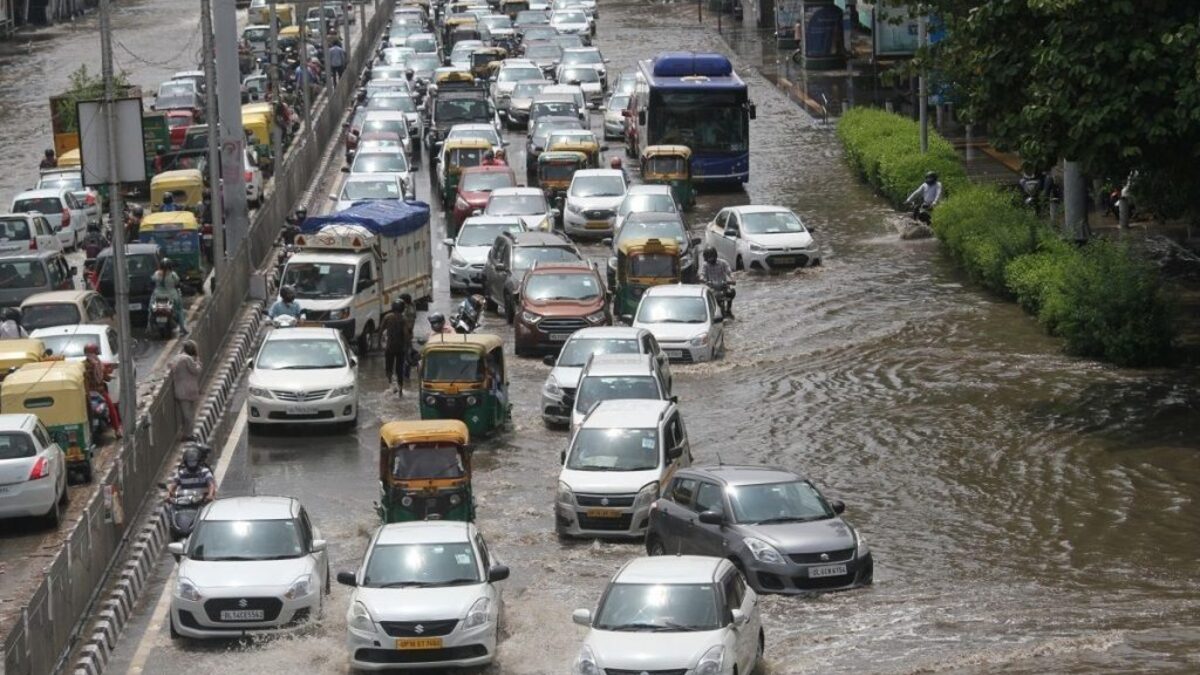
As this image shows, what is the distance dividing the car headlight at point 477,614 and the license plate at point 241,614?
8.30ft

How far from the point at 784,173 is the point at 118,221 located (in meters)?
32.6

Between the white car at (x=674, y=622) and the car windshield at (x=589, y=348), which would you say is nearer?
the white car at (x=674, y=622)

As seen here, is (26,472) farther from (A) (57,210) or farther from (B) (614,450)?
(A) (57,210)

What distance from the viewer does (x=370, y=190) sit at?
176 feet

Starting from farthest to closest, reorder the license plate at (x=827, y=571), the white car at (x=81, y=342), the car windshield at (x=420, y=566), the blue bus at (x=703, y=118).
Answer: the blue bus at (x=703, y=118) < the white car at (x=81, y=342) < the license plate at (x=827, y=571) < the car windshield at (x=420, y=566)

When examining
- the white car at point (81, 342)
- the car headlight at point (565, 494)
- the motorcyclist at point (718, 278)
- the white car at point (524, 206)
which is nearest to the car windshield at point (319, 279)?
the white car at point (81, 342)

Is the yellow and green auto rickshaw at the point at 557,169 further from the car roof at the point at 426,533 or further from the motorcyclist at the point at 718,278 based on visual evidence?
the car roof at the point at 426,533

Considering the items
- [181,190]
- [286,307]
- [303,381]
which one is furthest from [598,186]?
[303,381]

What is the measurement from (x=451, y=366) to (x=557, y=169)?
22863 mm

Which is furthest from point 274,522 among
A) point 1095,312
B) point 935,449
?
point 1095,312

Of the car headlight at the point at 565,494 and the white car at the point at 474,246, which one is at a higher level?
the white car at the point at 474,246

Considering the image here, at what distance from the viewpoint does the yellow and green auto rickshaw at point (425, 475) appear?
1137 inches

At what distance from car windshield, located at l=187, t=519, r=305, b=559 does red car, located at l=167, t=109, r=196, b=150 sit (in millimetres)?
42341

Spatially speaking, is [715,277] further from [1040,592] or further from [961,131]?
[961,131]
